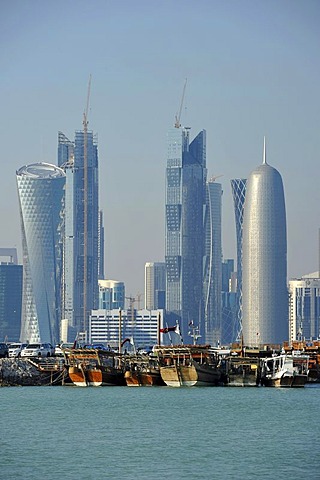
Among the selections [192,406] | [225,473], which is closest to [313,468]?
[225,473]

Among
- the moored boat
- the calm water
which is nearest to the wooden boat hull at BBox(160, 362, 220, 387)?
the moored boat

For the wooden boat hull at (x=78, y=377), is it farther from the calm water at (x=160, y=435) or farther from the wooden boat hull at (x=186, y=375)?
the calm water at (x=160, y=435)

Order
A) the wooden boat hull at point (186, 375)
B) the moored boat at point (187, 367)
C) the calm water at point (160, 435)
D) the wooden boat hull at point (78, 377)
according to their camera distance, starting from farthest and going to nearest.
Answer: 1. the wooden boat hull at point (78, 377)
2. the moored boat at point (187, 367)
3. the wooden boat hull at point (186, 375)
4. the calm water at point (160, 435)

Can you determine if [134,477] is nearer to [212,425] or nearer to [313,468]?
[313,468]

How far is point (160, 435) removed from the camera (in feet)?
238

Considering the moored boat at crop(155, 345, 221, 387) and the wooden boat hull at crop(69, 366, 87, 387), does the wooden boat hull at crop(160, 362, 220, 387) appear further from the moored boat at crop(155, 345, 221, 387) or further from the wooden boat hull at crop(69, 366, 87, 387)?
the wooden boat hull at crop(69, 366, 87, 387)

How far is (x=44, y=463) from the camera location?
201 ft

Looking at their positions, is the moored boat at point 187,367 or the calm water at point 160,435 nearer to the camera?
the calm water at point 160,435

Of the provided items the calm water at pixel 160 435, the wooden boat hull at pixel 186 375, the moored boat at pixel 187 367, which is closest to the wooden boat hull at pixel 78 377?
the moored boat at pixel 187 367

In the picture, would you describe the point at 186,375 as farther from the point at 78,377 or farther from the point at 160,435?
the point at 160,435

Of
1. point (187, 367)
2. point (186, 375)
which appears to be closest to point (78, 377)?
point (186, 375)

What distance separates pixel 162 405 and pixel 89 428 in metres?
17.5

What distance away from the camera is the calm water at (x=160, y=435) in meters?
59.3

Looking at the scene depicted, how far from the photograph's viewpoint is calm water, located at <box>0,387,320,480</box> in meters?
59.3
